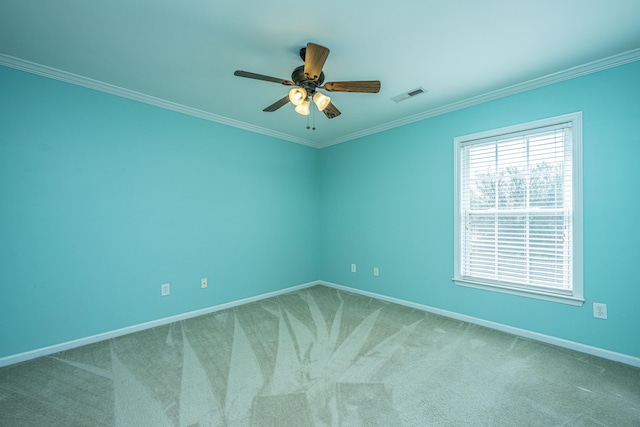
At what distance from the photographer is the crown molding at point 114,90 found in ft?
7.72

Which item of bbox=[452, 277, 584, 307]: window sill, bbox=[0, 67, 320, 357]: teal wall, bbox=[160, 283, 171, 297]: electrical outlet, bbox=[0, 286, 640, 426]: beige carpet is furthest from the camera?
bbox=[160, 283, 171, 297]: electrical outlet

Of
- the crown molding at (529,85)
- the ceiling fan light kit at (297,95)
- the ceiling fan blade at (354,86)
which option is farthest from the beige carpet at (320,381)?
the crown molding at (529,85)

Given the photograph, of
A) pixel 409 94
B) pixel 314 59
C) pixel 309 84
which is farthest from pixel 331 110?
pixel 409 94

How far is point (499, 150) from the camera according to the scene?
297 cm

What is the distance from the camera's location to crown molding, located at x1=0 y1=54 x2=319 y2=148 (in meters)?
2.35

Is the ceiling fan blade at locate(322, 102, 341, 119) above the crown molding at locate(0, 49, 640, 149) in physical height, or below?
below

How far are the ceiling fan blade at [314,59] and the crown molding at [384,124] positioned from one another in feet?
6.50

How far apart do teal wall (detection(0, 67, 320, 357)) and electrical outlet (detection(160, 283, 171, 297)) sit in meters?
0.05

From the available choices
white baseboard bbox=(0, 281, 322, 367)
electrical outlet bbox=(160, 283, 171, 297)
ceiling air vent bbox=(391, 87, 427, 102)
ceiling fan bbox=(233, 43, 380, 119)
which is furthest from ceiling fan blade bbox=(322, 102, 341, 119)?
white baseboard bbox=(0, 281, 322, 367)

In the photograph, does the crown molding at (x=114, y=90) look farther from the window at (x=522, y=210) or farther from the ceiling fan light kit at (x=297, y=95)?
the window at (x=522, y=210)

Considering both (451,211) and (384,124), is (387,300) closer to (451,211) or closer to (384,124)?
(451,211)

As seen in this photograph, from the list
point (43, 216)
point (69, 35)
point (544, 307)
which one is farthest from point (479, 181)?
point (43, 216)

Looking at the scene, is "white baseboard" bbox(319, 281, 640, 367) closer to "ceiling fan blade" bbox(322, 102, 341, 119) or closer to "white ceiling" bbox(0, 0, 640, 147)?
"white ceiling" bbox(0, 0, 640, 147)

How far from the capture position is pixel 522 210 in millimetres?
2795
